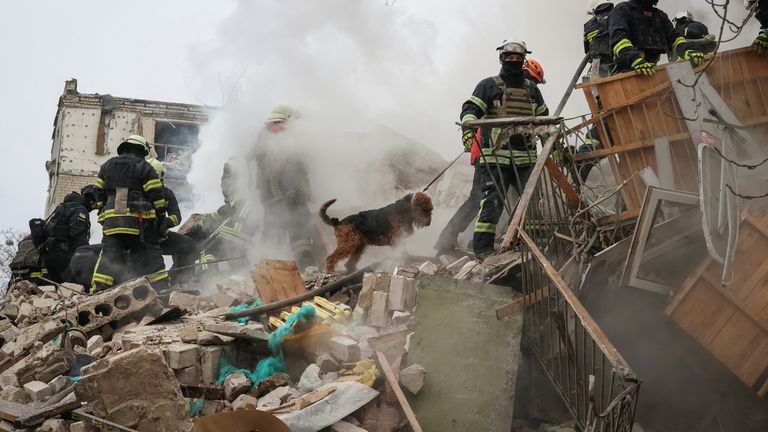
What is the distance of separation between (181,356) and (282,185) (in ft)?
13.9

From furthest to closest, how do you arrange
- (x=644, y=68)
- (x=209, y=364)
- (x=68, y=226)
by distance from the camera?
(x=68, y=226) < (x=644, y=68) < (x=209, y=364)

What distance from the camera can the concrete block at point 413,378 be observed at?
4.54 metres

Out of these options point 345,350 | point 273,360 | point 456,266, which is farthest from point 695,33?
point 273,360

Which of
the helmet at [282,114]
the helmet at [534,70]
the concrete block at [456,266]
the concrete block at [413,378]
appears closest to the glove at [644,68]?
the helmet at [534,70]

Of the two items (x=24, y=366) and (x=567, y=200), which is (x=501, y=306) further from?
(x=24, y=366)

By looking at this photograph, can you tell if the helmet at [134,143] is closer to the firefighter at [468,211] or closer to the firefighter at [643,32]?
the firefighter at [468,211]

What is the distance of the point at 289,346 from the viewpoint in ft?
17.5

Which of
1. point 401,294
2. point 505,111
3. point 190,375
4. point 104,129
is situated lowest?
point 190,375

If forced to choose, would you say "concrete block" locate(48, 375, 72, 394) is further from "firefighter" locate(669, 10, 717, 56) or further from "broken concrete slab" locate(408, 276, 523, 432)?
"firefighter" locate(669, 10, 717, 56)

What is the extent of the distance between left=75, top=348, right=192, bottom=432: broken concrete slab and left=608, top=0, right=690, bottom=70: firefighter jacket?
497 cm

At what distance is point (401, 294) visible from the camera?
19.4ft

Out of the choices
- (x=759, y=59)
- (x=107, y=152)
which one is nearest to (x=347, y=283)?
(x=759, y=59)

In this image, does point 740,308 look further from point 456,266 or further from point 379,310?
point 456,266

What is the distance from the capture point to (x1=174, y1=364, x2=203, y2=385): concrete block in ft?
16.5
